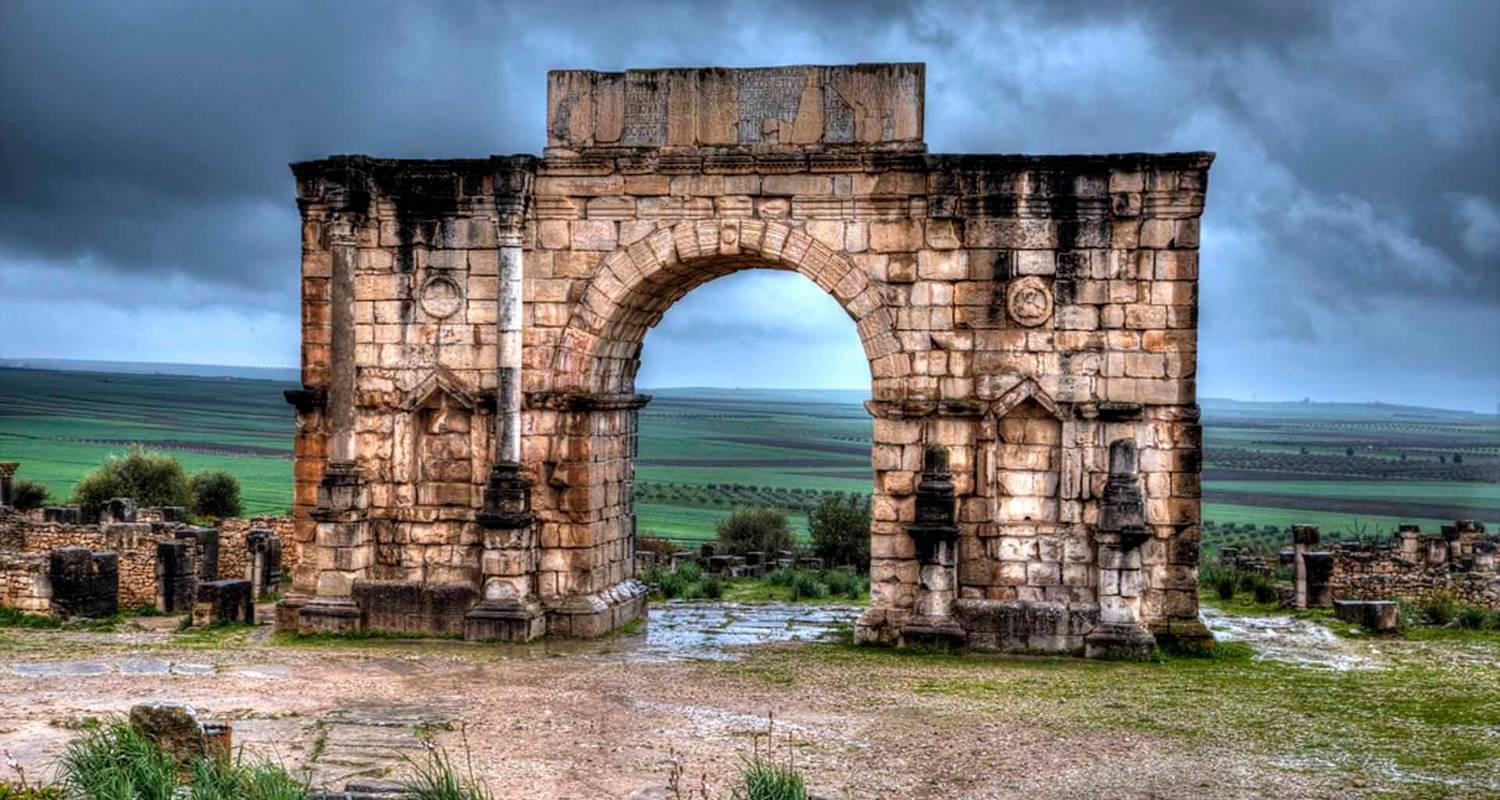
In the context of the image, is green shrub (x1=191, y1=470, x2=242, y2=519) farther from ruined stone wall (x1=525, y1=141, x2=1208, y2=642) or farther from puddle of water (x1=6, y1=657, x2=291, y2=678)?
ruined stone wall (x1=525, y1=141, x2=1208, y2=642)

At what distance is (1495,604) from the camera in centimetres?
1914

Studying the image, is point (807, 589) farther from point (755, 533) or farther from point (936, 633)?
point (755, 533)

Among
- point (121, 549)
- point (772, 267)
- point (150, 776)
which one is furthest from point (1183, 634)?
point (121, 549)

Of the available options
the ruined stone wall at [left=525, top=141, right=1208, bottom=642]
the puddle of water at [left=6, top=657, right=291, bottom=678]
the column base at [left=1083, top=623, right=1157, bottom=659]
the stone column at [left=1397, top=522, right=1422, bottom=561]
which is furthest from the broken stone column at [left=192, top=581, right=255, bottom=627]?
the stone column at [left=1397, top=522, right=1422, bottom=561]

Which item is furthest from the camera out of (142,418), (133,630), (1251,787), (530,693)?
(142,418)

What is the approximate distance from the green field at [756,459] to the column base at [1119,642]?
22.4 m

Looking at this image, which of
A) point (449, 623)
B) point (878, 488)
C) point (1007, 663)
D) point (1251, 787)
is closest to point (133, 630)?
point (449, 623)

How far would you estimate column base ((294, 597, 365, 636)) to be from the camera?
1598cm

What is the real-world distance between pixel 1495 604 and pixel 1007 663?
781 cm

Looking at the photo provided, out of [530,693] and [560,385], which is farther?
[560,385]

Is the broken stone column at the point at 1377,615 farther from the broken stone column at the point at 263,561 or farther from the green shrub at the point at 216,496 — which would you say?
the green shrub at the point at 216,496

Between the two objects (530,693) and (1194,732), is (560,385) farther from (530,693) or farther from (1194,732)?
(1194,732)

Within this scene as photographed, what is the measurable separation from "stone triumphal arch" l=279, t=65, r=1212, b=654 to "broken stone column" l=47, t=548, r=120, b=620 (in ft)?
10.4

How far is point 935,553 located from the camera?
592 inches
